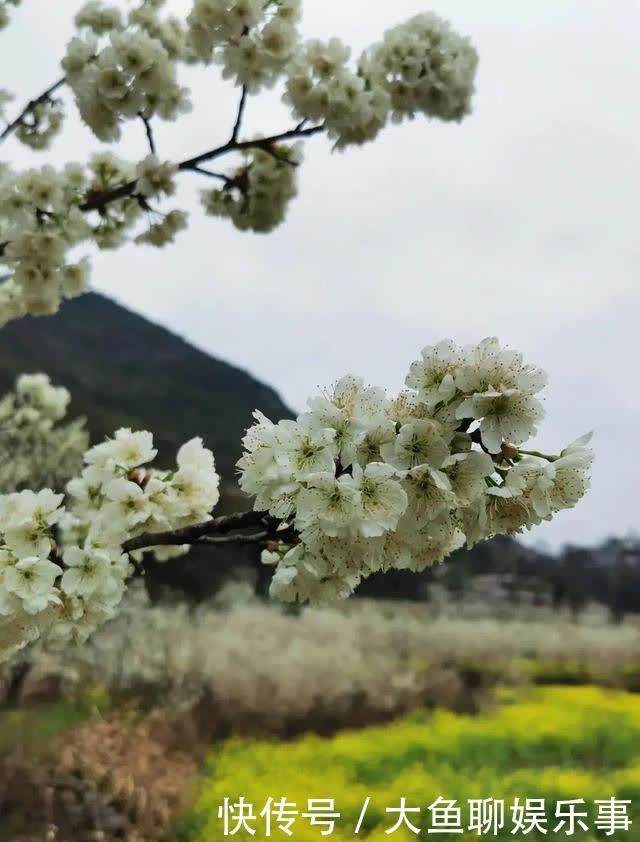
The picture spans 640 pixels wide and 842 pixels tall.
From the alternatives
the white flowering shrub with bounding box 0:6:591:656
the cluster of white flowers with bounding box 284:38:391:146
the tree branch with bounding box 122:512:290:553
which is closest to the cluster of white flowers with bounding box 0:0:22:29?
the white flowering shrub with bounding box 0:6:591:656

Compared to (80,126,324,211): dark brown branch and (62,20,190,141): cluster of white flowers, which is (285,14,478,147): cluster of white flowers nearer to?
(80,126,324,211): dark brown branch

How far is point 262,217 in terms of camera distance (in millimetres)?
1177

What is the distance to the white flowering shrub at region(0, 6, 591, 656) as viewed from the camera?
448 millimetres

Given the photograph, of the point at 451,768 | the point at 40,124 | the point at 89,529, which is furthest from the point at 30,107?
the point at 451,768

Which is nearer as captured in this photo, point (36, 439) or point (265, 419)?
point (265, 419)

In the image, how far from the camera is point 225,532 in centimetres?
55

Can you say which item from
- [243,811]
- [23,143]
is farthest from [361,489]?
[243,811]

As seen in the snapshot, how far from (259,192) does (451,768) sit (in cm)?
120

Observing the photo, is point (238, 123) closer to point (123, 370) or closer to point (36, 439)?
point (36, 439)

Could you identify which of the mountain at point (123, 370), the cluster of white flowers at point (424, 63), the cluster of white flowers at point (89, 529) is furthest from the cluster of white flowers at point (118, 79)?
the mountain at point (123, 370)

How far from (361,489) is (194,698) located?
5.66ft

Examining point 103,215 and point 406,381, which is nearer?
point 406,381

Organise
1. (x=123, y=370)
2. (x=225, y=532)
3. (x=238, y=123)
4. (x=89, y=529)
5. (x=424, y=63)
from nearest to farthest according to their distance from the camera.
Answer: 1. (x=225, y=532)
2. (x=89, y=529)
3. (x=238, y=123)
4. (x=424, y=63)
5. (x=123, y=370)

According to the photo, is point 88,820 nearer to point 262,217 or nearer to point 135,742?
point 135,742
